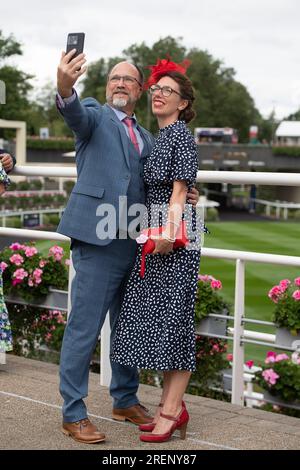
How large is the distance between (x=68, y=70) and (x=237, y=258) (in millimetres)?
1413

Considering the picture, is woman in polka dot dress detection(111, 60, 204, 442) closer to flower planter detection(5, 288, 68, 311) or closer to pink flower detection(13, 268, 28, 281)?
flower planter detection(5, 288, 68, 311)

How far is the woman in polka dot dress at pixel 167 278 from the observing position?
347 centimetres

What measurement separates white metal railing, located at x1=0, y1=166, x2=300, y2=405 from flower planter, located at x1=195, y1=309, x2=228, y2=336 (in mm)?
175

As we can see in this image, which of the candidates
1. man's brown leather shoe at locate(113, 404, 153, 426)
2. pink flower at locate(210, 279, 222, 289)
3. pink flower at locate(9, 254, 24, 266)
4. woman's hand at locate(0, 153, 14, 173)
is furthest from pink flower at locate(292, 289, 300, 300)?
pink flower at locate(9, 254, 24, 266)

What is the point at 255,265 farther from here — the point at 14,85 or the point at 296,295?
the point at 14,85

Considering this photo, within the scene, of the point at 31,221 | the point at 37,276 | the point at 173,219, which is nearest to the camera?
the point at 173,219

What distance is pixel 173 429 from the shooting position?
11.6ft

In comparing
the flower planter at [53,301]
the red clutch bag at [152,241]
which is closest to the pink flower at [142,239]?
the red clutch bag at [152,241]

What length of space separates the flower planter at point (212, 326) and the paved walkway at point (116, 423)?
1.18ft

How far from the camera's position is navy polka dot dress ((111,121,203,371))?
11.4ft

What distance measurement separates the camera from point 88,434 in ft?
11.4

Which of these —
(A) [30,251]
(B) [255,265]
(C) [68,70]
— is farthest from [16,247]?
(B) [255,265]
